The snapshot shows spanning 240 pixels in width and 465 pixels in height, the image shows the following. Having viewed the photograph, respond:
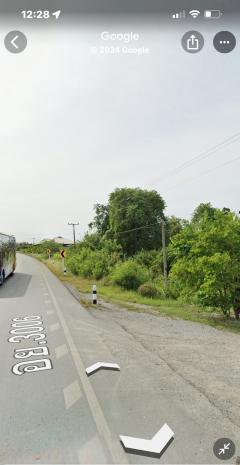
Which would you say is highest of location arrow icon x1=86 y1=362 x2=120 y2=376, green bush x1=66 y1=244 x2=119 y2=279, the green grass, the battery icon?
the battery icon

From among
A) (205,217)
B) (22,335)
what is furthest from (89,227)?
(22,335)

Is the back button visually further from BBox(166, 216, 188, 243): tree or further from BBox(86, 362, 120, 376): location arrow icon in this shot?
BBox(166, 216, 188, 243): tree

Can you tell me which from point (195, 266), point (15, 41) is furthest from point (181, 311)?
point (15, 41)

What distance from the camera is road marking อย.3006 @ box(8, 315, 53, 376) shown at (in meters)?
5.07

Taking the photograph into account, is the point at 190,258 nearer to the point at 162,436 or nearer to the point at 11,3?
the point at 162,436

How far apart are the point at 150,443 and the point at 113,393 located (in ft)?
3.61

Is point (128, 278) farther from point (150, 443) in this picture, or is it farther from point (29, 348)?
point (150, 443)

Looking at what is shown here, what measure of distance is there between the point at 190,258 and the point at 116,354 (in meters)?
6.59

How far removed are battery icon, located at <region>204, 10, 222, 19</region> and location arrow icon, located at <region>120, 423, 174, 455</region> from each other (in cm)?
351

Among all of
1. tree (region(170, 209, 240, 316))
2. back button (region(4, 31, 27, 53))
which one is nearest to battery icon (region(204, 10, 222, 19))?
back button (region(4, 31, 27, 53))

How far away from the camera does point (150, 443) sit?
3096mm

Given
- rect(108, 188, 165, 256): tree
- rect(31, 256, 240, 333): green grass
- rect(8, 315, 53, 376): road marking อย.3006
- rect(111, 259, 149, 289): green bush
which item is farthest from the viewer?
rect(108, 188, 165, 256): tree

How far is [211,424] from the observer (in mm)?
3283

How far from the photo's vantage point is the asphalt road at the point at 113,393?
2919 millimetres
